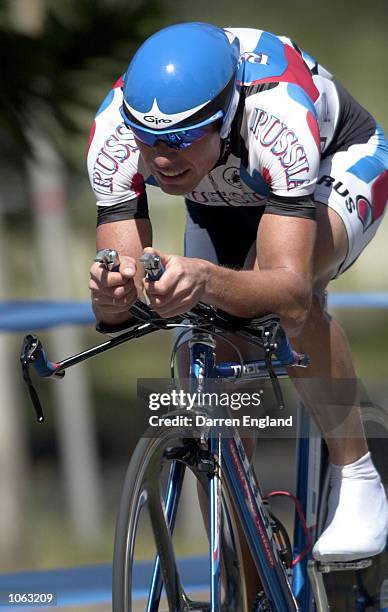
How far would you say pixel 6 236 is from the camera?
8.64m

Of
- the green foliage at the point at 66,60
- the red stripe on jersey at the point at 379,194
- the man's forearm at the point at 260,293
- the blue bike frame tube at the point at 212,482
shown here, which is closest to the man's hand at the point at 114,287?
the man's forearm at the point at 260,293

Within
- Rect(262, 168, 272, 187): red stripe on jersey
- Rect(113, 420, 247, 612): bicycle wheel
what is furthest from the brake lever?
Rect(262, 168, 272, 187): red stripe on jersey

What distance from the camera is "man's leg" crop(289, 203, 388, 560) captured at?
10.4ft

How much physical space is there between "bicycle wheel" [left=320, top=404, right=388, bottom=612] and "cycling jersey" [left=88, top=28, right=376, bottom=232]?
27.8 inches

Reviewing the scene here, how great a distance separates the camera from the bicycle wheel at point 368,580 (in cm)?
340

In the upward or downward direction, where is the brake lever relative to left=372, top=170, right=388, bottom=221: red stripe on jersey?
downward

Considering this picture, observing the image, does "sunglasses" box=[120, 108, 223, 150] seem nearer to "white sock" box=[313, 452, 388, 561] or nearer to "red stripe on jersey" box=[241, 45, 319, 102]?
"red stripe on jersey" box=[241, 45, 319, 102]

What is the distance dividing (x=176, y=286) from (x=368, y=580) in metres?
1.34

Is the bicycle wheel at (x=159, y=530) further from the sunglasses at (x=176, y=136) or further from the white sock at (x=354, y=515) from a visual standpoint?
the sunglasses at (x=176, y=136)

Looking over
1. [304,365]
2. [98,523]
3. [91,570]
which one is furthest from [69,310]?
[98,523]

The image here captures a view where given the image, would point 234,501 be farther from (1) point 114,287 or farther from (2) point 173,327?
(1) point 114,287

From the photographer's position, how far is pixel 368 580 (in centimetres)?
346

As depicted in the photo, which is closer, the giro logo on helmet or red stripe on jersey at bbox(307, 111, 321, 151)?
the giro logo on helmet

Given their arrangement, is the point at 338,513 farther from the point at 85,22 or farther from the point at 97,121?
the point at 85,22
